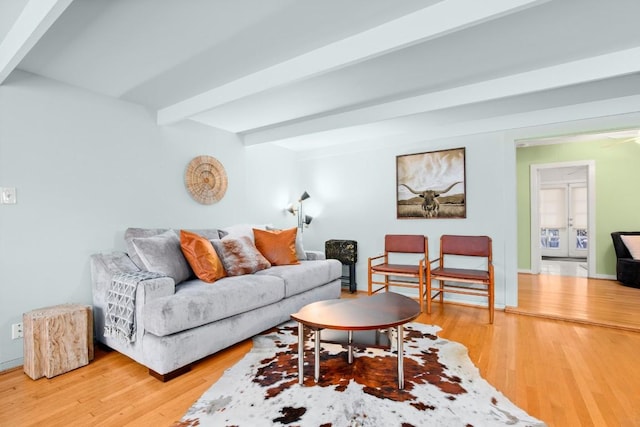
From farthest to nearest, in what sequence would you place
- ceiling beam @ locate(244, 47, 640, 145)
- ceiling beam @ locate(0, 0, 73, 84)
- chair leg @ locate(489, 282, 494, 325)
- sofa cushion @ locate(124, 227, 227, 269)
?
chair leg @ locate(489, 282, 494, 325), sofa cushion @ locate(124, 227, 227, 269), ceiling beam @ locate(244, 47, 640, 145), ceiling beam @ locate(0, 0, 73, 84)

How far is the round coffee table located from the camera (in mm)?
1871

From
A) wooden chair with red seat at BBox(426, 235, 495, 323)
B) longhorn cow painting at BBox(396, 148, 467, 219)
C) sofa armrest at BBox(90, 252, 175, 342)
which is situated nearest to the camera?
sofa armrest at BBox(90, 252, 175, 342)

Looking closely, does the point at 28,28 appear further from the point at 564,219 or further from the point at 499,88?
the point at 564,219

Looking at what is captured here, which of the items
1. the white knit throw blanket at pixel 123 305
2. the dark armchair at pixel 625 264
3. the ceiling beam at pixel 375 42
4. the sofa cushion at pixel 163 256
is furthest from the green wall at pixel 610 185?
the white knit throw blanket at pixel 123 305

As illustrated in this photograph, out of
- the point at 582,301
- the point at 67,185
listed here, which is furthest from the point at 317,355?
the point at 582,301

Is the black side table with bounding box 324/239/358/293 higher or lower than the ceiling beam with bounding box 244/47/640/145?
lower

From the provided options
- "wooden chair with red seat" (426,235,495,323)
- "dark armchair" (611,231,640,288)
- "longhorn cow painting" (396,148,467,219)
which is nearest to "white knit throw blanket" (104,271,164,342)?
"wooden chair with red seat" (426,235,495,323)

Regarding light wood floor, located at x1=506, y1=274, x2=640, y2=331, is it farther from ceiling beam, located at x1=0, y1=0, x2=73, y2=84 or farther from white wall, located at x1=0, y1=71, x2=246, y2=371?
ceiling beam, located at x1=0, y1=0, x2=73, y2=84

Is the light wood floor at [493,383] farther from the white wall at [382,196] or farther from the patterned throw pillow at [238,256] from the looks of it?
the white wall at [382,196]

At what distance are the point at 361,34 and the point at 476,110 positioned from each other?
80.0 inches

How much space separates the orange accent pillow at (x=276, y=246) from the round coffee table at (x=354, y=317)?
53.2 inches

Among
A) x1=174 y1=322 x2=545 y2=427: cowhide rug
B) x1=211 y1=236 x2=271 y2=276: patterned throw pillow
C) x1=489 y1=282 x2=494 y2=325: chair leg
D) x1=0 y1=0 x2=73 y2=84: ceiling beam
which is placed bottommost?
x1=174 y1=322 x2=545 y2=427: cowhide rug

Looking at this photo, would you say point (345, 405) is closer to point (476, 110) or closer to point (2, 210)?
point (2, 210)

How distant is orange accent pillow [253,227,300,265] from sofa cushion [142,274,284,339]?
580 mm
